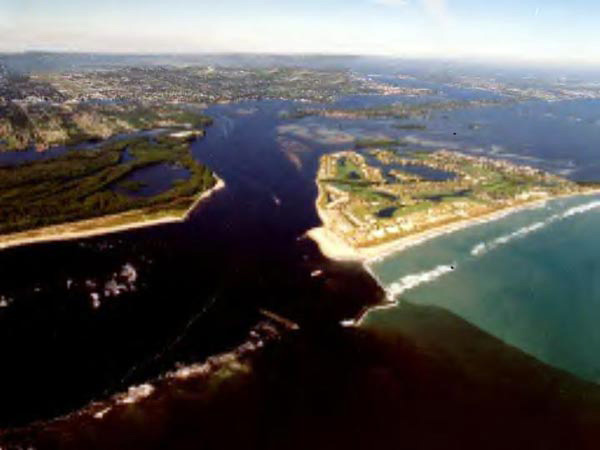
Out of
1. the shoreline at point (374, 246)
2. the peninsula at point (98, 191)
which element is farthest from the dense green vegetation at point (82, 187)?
the shoreline at point (374, 246)

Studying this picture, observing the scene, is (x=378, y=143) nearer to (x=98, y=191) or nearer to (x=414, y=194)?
(x=414, y=194)

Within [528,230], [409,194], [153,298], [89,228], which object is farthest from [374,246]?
[89,228]

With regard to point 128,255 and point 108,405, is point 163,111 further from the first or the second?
point 108,405

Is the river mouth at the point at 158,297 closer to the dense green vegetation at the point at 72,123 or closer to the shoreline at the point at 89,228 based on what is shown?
the shoreline at the point at 89,228

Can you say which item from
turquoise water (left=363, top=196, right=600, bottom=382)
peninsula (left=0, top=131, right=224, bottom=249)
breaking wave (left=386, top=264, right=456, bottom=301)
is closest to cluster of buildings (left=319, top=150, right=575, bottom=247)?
turquoise water (left=363, top=196, right=600, bottom=382)

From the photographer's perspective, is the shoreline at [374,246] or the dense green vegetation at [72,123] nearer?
the shoreline at [374,246]
